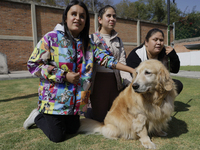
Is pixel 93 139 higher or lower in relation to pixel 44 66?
lower

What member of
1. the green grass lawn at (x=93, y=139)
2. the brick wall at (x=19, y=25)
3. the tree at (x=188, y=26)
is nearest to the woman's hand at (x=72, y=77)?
the green grass lawn at (x=93, y=139)

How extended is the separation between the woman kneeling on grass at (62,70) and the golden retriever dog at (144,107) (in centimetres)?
46

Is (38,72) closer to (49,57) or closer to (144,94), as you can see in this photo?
(49,57)

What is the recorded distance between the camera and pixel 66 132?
95.3 inches

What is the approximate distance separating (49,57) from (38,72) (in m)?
0.27

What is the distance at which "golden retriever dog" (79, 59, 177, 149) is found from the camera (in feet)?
6.42

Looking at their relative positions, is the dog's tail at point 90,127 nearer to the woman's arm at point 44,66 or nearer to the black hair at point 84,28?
the woman's arm at point 44,66

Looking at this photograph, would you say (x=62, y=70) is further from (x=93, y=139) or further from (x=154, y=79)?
(x=154, y=79)

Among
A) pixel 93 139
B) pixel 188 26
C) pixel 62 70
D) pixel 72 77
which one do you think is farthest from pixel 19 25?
pixel 188 26

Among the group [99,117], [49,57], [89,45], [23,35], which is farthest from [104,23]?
[23,35]

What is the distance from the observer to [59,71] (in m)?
2.03

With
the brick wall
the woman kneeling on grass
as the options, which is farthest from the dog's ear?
the brick wall

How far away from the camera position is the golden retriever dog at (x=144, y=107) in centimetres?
196

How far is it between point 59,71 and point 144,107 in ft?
4.28
